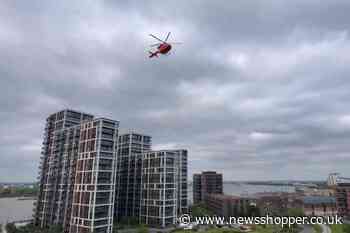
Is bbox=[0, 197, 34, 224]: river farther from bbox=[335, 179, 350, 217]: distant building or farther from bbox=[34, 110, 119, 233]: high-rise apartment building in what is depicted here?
bbox=[335, 179, 350, 217]: distant building

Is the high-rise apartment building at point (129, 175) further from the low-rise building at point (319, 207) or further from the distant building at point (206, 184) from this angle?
the low-rise building at point (319, 207)

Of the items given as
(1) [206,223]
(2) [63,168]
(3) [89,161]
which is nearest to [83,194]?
(3) [89,161]

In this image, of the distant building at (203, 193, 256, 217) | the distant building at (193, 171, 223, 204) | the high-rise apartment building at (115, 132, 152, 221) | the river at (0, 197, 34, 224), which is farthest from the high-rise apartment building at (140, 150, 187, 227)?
the distant building at (193, 171, 223, 204)

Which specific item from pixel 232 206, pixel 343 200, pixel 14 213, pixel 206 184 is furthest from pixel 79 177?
pixel 343 200

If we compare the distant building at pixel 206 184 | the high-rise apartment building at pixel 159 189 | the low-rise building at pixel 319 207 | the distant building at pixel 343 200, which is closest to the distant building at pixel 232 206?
the distant building at pixel 206 184

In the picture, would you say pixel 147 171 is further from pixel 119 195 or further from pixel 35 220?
pixel 35 220

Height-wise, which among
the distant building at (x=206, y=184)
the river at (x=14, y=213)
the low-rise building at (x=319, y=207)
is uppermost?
the distant building at (x=206, y=184)

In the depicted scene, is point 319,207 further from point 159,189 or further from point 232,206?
point 159,189
